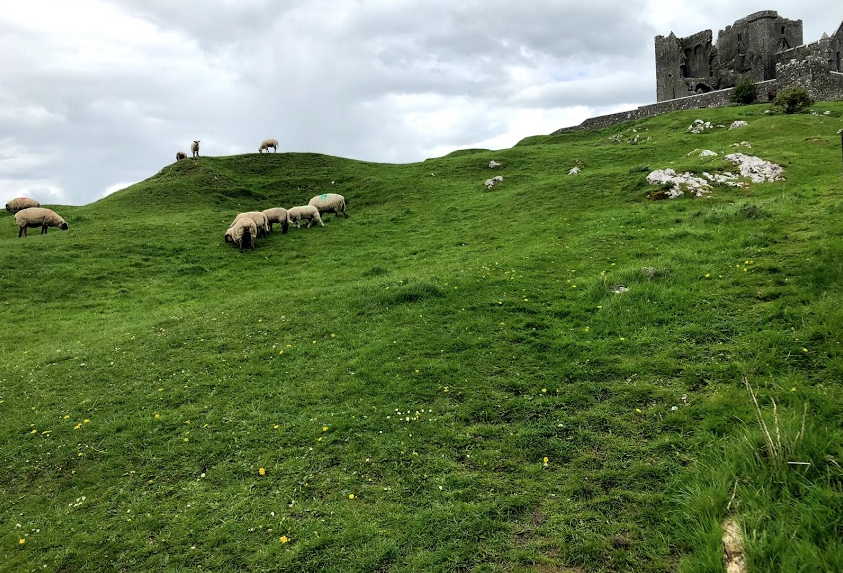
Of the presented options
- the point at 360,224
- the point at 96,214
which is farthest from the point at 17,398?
the point at 96,214

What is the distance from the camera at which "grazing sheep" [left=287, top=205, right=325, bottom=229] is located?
107 ft

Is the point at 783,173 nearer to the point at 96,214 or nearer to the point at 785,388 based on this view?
the point at 785,388

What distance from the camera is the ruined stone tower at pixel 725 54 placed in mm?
64625

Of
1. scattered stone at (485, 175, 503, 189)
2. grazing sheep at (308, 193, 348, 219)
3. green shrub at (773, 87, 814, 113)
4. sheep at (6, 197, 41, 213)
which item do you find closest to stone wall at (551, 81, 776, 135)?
green shrub at (773, 87, 814, 113)

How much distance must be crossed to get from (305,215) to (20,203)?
2437 centimetres

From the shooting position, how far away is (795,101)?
38812mm

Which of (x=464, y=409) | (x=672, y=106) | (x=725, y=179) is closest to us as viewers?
(x=464, y=409)

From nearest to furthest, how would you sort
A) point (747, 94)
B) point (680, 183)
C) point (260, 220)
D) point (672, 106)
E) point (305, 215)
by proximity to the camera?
point (680, 183), point (260, 220), point (305, 215), point (747, 94), point (672, 106)

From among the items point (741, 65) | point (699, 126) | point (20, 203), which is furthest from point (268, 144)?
point (741, 65)

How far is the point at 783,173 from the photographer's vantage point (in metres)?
23.5

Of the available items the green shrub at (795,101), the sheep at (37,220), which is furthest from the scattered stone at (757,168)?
the sheep at (37,220)

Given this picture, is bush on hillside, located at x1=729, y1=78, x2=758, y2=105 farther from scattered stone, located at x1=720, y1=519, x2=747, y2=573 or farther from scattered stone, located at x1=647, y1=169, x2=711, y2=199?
scattered stone, located at x1=720, y1=519, x2=747, y2=573

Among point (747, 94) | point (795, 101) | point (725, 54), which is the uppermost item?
point (725, 54)

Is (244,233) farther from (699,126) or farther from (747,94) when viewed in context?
(747,94)
